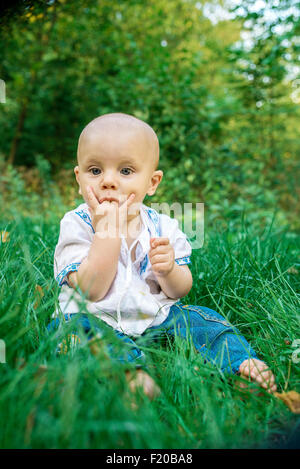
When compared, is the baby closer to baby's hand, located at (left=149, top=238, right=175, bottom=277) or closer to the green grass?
baby's hand, located at (left=149, top=238, right=175, bottom=277)

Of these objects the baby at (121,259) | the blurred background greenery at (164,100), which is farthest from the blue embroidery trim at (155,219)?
the blurred background greenery at (164,100)

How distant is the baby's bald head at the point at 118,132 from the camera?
160cm

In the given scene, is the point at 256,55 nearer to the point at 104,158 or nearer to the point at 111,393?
the point at 104,158

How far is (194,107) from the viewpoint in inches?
208

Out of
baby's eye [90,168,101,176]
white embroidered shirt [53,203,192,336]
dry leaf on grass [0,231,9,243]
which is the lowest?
white embroidered shirt [53,203,192,336]

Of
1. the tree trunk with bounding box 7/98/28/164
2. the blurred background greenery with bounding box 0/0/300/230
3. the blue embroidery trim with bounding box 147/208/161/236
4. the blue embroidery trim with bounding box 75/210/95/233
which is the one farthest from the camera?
the tree trunk with bounding box 7/98/28/164

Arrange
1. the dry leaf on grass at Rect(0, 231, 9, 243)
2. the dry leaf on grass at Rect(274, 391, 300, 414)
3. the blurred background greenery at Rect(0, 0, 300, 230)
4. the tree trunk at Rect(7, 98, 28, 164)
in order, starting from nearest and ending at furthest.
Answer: the dry leaf on grass at Rect(274, 391, 300, 414), the dry leaf on grass at Rect(0, 231, 9, 243), the blurred background greenery at Rect(0, 0, 300, 230), the tree trunk at Rect(7, 98, 28, 164)

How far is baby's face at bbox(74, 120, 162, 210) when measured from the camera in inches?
62.6

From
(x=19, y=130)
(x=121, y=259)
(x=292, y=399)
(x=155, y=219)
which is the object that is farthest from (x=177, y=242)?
(x=19, y=130)

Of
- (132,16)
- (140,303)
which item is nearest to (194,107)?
(132,16)

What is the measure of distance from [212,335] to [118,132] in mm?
919

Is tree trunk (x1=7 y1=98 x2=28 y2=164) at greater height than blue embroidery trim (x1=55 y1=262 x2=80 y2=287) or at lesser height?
greater

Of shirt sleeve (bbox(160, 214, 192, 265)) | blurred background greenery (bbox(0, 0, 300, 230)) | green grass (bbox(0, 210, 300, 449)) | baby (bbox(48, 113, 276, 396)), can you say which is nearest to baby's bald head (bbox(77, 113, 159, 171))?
baby (bbox(48, 113, 276, 396))

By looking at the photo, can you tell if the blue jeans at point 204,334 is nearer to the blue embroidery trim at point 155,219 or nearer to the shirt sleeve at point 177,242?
the shirt sleeve at point 177,242
